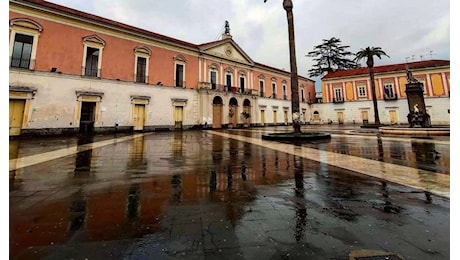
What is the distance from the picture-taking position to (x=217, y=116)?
1064 inches

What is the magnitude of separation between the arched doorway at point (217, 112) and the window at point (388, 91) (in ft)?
97.5

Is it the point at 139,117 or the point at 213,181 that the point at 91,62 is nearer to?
the point at 139,117

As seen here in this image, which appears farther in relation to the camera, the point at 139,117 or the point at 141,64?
the point at 141,64

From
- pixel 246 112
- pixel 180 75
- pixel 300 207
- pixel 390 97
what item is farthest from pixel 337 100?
pixel 300 207

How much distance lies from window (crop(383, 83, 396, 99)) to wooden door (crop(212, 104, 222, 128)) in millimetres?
29941

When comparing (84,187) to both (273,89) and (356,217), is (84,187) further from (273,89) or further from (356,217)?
(273,89)

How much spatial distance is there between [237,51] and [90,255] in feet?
104

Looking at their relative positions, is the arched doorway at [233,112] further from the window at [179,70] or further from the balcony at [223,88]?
the window at [179,70]

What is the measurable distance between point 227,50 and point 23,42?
69.0 ft

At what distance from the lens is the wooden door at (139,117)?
20.5 m

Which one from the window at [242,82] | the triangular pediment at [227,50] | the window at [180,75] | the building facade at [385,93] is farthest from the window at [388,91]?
the window at [180,75]

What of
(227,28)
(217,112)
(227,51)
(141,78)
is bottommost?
(217,112)

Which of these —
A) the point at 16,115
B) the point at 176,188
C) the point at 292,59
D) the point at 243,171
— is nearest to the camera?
the point at 176,188

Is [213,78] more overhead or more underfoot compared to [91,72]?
more overhead
